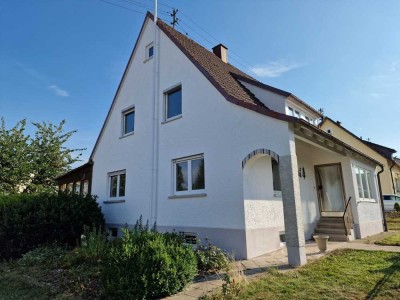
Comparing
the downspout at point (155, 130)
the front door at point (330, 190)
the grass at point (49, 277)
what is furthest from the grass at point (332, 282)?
the downspout at point (155, 130)

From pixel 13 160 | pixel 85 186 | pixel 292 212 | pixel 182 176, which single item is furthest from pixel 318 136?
pixel 13 160

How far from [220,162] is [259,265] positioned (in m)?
3.30

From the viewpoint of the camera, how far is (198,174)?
32.2ft

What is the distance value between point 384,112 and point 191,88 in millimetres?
8075

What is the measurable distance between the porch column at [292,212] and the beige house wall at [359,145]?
25127mm

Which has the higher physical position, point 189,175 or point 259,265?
point 189,175

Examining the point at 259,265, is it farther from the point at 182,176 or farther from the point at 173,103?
the point at 173,103

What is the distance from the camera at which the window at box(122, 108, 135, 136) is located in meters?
13.7

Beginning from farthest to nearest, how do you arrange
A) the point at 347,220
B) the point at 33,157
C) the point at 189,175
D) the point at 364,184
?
the point at 33,157, the point at 364,184, the point at 347,220, the point at 189,175

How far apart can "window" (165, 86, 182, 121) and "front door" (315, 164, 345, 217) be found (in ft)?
23.1

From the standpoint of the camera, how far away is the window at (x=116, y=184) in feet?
43.4

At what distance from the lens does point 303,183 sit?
11891 mm

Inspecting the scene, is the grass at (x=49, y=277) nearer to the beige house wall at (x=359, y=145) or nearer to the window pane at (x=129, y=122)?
the window pane at (x=129, y=122)

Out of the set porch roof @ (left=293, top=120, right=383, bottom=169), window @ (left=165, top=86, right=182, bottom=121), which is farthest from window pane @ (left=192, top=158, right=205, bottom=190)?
porch roof @ (left=293, top=120, right=383, bottom=169)
